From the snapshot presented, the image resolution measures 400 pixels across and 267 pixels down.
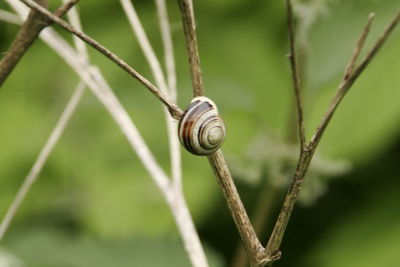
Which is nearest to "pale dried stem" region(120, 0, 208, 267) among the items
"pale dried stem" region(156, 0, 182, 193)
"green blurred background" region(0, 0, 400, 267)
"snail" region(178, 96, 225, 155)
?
"pale dried stem" region(156, 0, 182, 193)

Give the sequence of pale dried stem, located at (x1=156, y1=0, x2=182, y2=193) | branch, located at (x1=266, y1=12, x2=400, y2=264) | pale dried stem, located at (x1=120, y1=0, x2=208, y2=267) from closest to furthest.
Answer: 1. branch, located at (x1=266, y1=12, x2=400, y2=264)
2. pale dried stem, located at (x1=120, y1=0, x2=208, y2=267)
3. pale dried stem, located at (x1=156, y1=0, x2=182, y2=193)

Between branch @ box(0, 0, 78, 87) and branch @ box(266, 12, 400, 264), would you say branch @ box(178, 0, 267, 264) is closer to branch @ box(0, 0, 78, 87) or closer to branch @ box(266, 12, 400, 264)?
branch @ box(266, 12, 400, 264)

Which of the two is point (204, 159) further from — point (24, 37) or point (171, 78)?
point (24, 37)

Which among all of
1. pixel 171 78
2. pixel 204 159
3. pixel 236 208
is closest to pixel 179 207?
pixel 171 78

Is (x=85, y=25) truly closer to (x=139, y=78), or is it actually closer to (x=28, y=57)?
(x=28, y=57)

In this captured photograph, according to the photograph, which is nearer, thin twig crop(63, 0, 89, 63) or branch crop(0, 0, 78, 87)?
branch crop(0, 0, 78, 87)
